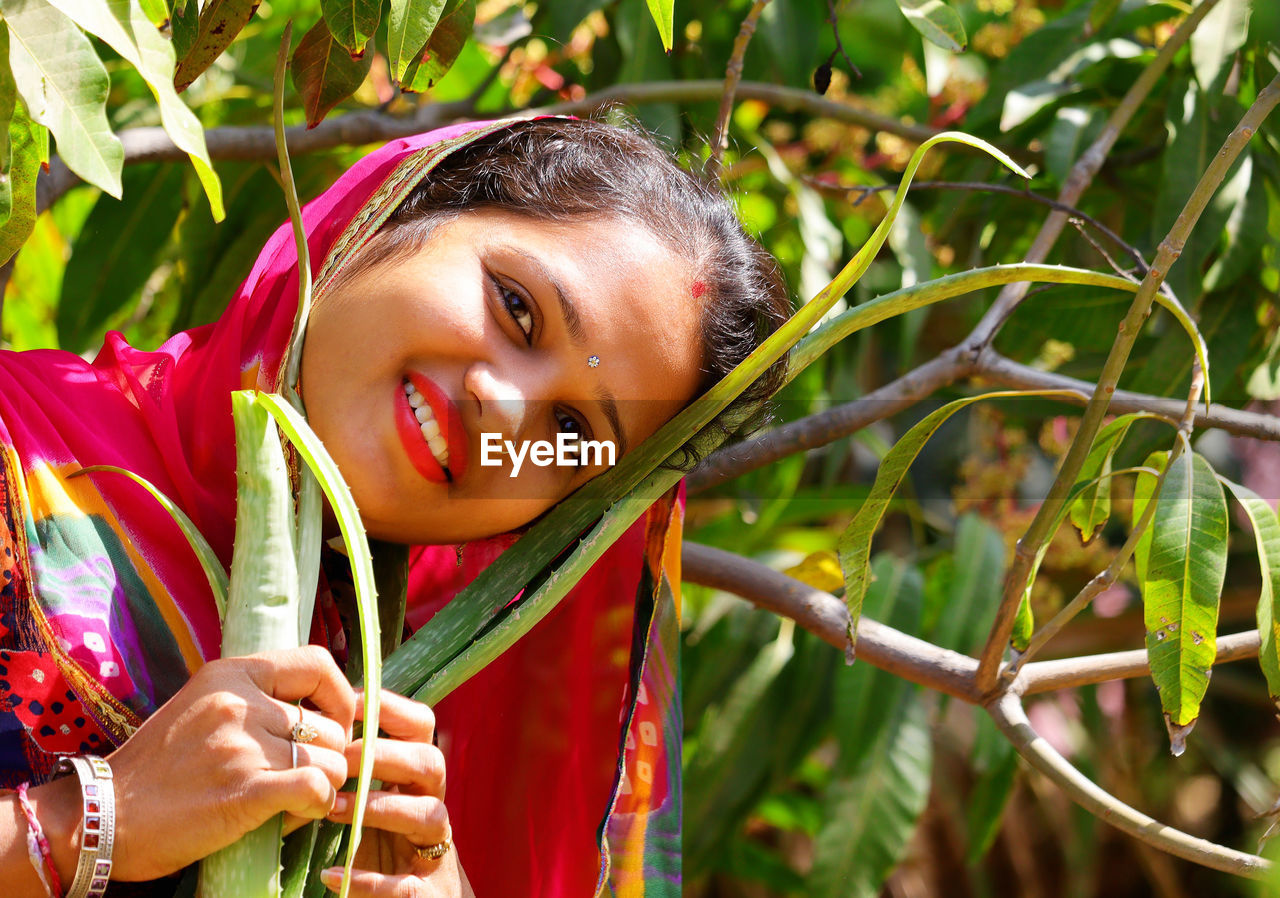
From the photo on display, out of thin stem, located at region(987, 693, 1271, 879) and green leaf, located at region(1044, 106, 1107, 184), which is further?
green leaf, located at region(1044, 106, 1107, 184)

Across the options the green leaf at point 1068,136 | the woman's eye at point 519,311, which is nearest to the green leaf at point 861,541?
the woman's eye at point 519,311

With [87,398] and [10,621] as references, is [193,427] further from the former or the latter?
[10,621]

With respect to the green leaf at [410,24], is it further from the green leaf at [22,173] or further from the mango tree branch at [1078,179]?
the mango tree branch at [1078,179]

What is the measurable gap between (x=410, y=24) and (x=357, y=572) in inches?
12.4

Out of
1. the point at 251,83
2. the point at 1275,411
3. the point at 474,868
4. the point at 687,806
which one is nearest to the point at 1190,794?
the point at 1275,411

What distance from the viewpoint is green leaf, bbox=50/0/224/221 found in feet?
1.73

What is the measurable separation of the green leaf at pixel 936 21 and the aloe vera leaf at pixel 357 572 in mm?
568

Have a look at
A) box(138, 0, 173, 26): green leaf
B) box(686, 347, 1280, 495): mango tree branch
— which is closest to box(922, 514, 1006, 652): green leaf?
box(686, 347, 1280, 495): mango tree branch

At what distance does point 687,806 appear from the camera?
1.54 metres

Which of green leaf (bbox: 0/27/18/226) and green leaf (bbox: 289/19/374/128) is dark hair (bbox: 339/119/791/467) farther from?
green leaf (bbox: 0/27/18/226)

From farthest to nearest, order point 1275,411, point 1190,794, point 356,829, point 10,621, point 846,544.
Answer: point 1190,794
point 1275,411
point 846,544
point 10,621
point 356,829

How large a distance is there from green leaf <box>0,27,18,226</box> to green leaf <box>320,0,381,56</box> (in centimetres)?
19

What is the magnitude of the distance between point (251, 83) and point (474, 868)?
3.47ft

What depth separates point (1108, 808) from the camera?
80cm
